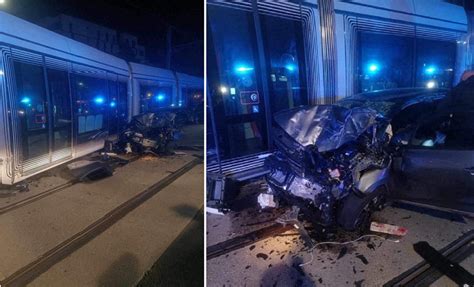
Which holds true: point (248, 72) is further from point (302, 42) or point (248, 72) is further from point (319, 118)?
point (319, 118)

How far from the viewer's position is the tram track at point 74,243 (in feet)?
4.01

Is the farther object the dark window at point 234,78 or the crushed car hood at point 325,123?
the crushed car hood at point 325,123

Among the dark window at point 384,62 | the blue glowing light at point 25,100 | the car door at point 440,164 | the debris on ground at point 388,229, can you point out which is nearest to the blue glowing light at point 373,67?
the dark window at point 384,62

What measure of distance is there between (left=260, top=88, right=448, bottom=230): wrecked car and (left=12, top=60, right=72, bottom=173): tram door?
1116mm

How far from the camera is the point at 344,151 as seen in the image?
6.58 ft

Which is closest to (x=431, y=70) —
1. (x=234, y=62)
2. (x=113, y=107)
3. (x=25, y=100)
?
(x=234, y=62)

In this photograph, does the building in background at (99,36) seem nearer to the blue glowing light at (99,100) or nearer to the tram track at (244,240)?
the blue glowing light at (99,100)

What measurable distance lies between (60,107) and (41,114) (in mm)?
70

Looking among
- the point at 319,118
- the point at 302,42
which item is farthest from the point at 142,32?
the point at 319,118

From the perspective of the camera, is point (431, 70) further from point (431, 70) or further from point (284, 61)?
point (284, 61)

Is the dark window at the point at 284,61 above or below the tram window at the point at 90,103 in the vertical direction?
above

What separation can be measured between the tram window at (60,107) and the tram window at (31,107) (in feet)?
0.10

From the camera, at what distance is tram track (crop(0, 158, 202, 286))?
4.01ft


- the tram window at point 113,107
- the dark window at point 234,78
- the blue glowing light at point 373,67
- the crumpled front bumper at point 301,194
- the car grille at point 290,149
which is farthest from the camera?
the crumpled front bumper at point 301,194
